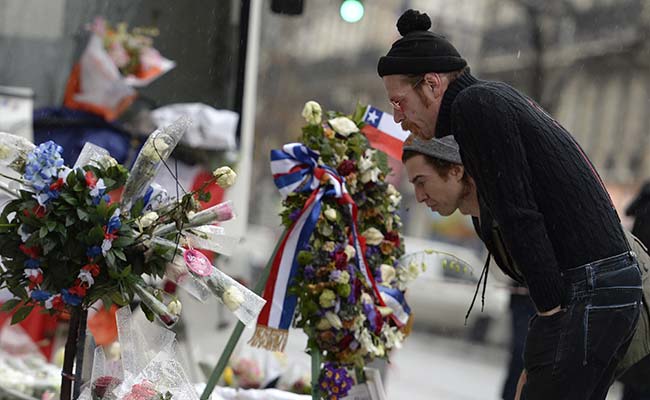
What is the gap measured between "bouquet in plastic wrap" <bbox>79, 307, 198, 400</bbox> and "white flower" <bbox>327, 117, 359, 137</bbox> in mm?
1245

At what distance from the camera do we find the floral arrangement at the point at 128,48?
7.07 metres

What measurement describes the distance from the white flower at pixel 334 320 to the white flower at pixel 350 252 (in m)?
0.22

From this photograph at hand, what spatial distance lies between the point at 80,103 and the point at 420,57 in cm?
426

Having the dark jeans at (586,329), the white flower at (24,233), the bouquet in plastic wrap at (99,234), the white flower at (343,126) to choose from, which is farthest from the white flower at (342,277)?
the white flower at (24,233)

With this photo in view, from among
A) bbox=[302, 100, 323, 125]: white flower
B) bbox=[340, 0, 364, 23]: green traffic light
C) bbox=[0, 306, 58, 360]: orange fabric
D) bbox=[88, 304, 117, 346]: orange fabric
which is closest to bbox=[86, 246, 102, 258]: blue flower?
bbox=[302, 100, 323, 125]: white flower

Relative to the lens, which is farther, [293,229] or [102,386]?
[293,229]

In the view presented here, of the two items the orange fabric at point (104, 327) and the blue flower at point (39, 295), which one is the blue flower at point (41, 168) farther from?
the orange fabric at point (104, 327)

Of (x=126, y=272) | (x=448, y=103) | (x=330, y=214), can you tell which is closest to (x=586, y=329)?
(x=448, y=103)

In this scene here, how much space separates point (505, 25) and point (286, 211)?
20002 millimetres

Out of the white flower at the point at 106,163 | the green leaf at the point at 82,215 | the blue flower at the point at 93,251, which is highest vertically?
the white flower at the point at 106,163

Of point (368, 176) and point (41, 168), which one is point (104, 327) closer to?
point (368, 176)

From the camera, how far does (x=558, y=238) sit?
2848 millimetres

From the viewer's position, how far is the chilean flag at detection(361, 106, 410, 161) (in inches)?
169

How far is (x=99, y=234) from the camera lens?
304 centimetres
